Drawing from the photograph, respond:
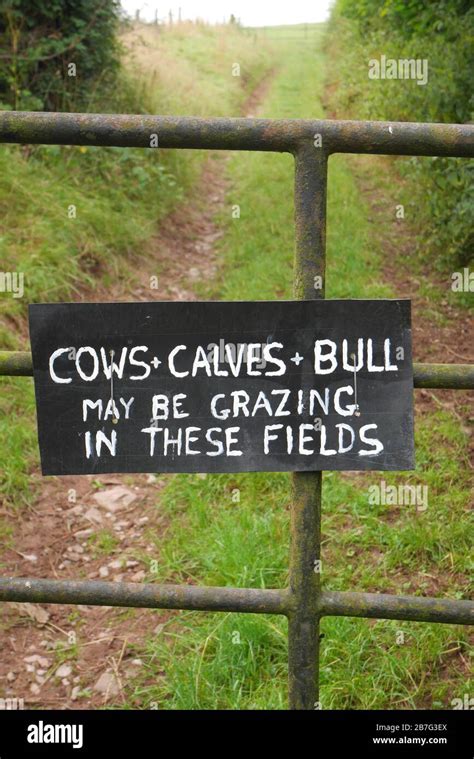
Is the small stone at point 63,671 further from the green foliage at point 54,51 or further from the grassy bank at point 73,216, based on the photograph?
the green foliage at point 54,51

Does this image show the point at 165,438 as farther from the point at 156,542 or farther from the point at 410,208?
the point at 410,208

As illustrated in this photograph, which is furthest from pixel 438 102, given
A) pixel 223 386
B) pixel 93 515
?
pixel 223 386

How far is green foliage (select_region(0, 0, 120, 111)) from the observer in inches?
235

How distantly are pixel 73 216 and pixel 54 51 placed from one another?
2347mm

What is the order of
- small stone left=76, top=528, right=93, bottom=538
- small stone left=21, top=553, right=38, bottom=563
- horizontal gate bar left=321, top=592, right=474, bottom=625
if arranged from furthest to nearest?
small stone left=76, top=528, right=93, bottom=538 → small stone left=21, top=553, right=38, bottom=563 → horizontal gate bar left=321, top=592, right=474, bottom=625

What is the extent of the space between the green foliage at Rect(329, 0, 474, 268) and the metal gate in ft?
10.9

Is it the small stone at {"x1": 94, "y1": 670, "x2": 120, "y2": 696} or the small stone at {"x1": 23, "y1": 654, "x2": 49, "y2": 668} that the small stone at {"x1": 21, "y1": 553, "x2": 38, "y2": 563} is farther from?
the small stone at {"x1": 94, "y1": 670, "x2": 120, "y2": 696}

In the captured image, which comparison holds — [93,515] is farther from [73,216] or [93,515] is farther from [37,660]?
[73,216]

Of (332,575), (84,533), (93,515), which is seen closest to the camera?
(332,575)

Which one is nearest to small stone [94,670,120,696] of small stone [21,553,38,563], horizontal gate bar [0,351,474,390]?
small stone [21,553,38,563]

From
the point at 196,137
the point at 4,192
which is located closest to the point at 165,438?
the point at 196,137

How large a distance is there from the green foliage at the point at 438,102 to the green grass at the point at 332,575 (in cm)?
197

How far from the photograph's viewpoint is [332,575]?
8.97 feet

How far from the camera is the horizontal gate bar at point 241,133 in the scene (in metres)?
1.51
